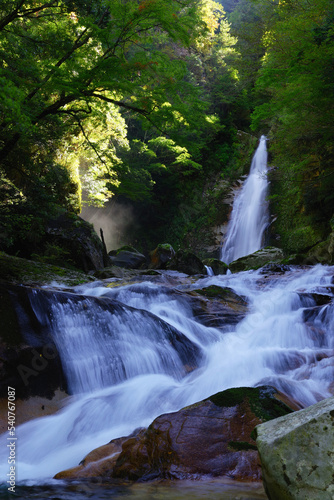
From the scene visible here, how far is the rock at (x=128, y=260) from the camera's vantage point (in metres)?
17.7

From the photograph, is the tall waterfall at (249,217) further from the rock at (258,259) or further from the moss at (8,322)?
the moss at (8,322)

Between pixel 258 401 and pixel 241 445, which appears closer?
pixel 241 445

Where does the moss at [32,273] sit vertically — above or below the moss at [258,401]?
above

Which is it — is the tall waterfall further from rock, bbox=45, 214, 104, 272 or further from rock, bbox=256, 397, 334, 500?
rock, bbox=256, 397, 334, 500

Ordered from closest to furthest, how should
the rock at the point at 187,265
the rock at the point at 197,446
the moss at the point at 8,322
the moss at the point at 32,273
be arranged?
the rock at the point at 197,446 → the moss at the point at 8,322 → the moss at the point at 32,273 → the rock at the point at 187,265

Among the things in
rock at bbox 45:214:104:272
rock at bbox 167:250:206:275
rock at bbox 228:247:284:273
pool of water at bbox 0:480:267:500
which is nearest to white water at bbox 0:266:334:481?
pool of water at bbox 0:480:267:500

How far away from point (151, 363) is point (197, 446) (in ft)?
8.38

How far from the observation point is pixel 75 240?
1344 cm

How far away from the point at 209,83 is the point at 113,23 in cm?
2554

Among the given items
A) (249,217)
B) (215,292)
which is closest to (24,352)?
(215,292)

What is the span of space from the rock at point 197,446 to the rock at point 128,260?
14.6 metres

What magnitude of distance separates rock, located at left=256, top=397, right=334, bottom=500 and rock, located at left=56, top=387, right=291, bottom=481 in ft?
3.02

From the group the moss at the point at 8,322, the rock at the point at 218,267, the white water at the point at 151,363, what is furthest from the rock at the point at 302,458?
the rock at the point at 218,267

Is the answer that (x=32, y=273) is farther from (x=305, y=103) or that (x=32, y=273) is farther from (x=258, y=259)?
(x=258, y=259)
